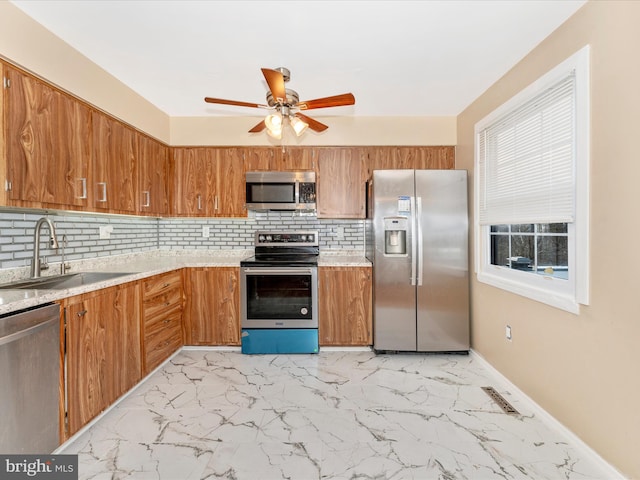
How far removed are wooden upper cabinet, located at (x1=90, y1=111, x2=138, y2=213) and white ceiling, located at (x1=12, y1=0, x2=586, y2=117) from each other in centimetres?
43

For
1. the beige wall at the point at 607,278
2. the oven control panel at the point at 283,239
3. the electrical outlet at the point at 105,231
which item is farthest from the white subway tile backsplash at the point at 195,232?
the beige wall at the point at 607,278

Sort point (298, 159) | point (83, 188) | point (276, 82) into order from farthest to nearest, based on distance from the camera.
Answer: point (298, 159) < point (83, 188) < point (276, 82)

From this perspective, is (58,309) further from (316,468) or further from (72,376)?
(316,468)

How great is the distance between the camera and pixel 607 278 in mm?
1539

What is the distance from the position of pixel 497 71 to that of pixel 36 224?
3452 mm

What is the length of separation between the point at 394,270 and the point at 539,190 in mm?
1298

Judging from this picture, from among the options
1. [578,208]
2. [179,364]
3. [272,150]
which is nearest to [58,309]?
[179,364]

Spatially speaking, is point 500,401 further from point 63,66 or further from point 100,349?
point 63,66

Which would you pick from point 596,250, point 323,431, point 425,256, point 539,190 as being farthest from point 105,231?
point 596,250

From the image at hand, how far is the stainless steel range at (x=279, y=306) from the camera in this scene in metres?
3.00

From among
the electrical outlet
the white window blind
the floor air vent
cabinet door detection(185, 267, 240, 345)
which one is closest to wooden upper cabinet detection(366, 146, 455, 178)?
the white window blind

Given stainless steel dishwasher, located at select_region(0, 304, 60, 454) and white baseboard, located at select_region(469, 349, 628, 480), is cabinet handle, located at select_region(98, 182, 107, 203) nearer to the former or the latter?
stainless steel dishwasher, located at select_region(0, 304, 60, 454)

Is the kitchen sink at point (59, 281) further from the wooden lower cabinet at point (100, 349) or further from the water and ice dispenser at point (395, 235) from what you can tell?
the water and ice dispenser at point (395, 235)

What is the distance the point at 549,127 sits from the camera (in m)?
1.93
